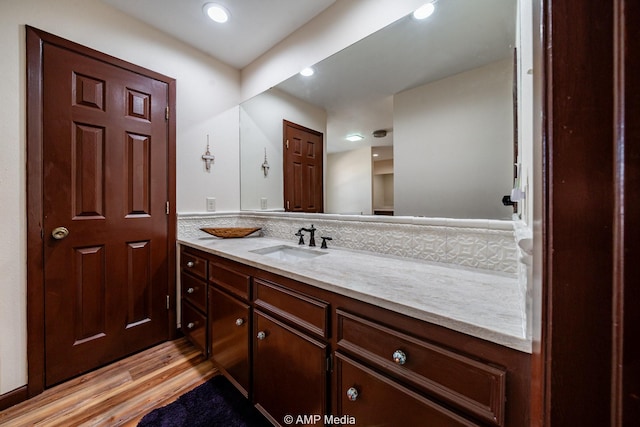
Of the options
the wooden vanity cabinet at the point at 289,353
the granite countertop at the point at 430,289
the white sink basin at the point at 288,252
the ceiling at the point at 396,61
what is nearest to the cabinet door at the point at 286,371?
the wooden vanity cabinet at the point at 289,353

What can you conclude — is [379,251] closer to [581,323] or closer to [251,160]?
[581,323]

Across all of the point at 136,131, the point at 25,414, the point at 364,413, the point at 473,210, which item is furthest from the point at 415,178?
the point at 25,414

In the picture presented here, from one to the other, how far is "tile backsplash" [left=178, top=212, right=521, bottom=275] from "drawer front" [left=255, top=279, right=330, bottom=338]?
57cm

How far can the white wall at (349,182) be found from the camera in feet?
4.97

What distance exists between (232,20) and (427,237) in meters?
1.92

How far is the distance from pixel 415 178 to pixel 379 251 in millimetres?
431

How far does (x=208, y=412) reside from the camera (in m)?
1.25

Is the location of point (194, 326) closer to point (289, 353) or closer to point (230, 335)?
point (230, 335)

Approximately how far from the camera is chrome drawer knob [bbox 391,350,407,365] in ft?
2.20

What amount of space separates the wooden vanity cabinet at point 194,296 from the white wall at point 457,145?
1.30 m

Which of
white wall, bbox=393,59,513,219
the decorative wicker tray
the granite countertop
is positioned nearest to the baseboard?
the decorative wicker tray

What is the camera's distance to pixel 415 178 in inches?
50.0

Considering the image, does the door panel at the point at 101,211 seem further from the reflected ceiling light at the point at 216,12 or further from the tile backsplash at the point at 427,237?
the tile backsplash at the point at 427,237

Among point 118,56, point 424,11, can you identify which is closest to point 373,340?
point 424,11
